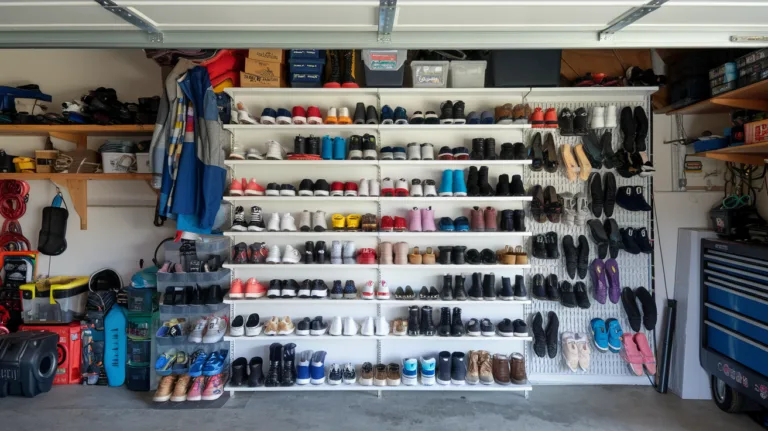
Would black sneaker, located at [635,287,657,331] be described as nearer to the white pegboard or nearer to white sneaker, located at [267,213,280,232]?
the white pegboard

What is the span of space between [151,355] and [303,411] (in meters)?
1.43

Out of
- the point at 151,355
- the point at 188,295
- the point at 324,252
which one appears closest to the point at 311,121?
the point at 324,252

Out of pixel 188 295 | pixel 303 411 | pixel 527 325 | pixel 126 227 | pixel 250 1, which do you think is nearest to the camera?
pixel 250 1

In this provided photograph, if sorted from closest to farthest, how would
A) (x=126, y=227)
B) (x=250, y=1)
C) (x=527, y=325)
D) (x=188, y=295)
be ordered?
(x=250, y=1), (x=188, y=295), (x=527, y=325), (x=126, y=227)

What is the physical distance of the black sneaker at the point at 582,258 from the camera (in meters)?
3.31

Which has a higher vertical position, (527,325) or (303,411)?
(527,325)

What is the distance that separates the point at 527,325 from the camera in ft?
11.1

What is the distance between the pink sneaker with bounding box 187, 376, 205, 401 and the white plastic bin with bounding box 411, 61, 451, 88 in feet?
9.79

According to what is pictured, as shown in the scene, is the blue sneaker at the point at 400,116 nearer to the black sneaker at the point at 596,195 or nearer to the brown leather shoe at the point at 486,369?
the black sneaker at the point at 596,195

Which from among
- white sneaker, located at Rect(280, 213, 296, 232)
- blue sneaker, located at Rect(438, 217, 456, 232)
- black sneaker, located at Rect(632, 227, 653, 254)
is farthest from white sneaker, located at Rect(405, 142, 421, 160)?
black sneaker, located at Rect(632, 227, 653, 254)

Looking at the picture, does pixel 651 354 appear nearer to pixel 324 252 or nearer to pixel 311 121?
pixel 324 252

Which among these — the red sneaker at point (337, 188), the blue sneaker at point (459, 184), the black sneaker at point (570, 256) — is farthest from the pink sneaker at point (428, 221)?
the black sneaker at point (570, 256)

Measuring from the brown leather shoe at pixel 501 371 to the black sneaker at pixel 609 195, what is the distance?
5.16 ft

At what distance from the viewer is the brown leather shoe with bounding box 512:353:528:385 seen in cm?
308
